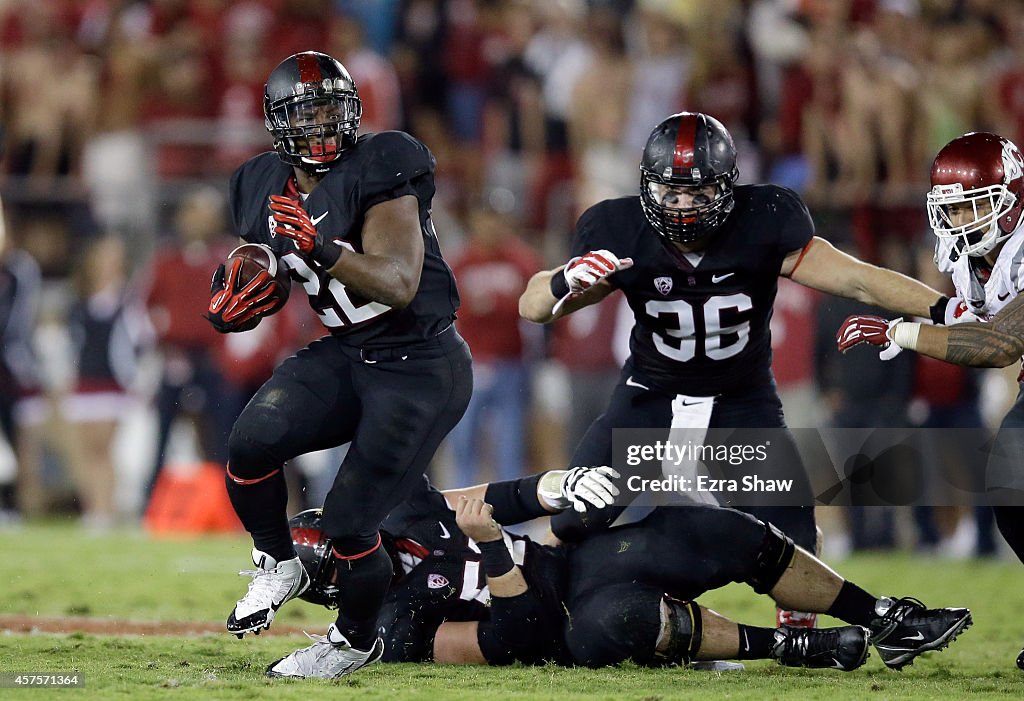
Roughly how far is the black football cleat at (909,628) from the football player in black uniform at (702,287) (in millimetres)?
618

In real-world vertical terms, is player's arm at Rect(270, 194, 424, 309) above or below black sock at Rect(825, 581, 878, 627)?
above

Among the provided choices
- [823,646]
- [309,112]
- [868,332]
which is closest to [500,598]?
[823,646]

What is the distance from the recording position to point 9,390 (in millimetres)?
10523

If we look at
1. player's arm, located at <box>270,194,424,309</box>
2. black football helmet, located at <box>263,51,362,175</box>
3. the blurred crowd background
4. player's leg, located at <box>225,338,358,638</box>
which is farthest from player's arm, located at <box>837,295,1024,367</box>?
the blurred crowd background

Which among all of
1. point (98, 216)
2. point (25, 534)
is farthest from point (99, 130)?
point (25, 534)

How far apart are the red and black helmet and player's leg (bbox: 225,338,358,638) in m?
2.30

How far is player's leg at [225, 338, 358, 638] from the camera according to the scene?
4.84 m

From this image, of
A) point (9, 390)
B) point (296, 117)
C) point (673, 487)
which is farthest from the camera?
point (9, 390)

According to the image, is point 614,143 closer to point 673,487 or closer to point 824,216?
point 824,216

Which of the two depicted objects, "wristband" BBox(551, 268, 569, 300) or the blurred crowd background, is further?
the blurred crowd background

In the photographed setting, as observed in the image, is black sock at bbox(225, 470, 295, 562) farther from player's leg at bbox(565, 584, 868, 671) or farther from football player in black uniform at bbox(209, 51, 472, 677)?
player's leg at bbox(565, 584, 868, 671)

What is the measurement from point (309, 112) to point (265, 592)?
167 cm

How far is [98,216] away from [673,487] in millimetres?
6306

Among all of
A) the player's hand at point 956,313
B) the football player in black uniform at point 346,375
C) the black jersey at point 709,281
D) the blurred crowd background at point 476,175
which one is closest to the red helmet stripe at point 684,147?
the black jersey at point 709,281
